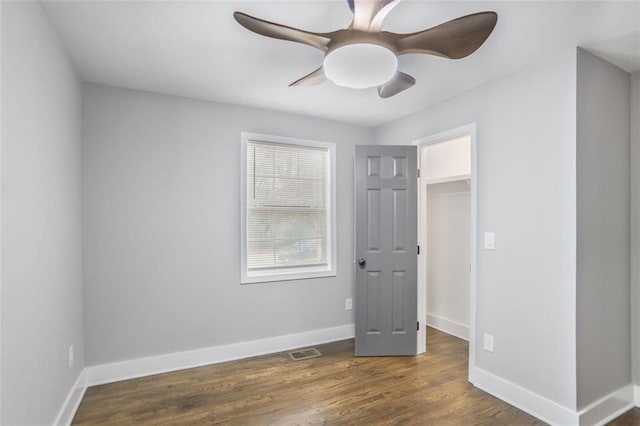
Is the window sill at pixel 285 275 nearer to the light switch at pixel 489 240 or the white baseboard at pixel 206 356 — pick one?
the white baseboard at pixel 206 356

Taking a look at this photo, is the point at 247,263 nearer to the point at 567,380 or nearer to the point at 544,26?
the point at 567,380

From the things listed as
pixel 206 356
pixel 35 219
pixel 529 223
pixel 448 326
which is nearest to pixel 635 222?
pixel 529 223

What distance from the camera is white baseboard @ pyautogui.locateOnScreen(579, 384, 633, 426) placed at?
2.14 metres

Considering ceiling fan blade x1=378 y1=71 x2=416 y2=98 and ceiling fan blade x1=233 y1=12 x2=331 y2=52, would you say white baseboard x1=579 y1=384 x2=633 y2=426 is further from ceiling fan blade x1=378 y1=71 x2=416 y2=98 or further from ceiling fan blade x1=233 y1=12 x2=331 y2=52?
ceiling fan blade x1=233 y1=12 x2=331 y2=52

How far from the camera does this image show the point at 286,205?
361cm

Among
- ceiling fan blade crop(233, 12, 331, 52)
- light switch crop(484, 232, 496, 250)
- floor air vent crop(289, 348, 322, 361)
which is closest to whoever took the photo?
ceiling fan blade crop(233, 12, 331, 52)

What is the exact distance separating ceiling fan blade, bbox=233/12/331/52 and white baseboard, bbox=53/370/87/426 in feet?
8.11

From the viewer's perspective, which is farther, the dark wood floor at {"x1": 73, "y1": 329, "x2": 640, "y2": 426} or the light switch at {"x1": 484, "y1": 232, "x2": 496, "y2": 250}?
the light switch at {"x1": 484, "y1": 232, "x2": 496, "y2": 250}

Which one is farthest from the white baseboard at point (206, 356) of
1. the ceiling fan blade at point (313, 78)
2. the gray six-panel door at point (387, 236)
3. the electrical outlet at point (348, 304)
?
the ceiling fan blade at point (313, 78)

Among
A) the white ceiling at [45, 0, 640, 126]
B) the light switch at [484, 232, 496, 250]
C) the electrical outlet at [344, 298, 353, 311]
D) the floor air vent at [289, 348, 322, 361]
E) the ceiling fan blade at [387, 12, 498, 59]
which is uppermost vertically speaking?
the white ceiling at [45, 0, 640, 126]

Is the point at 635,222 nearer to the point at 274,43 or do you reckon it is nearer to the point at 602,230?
the point at 602,230

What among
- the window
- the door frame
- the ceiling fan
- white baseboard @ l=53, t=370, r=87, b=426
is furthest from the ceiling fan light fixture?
white baseboard @ l=53, t=370, r=87, b=426

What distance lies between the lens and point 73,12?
5.98 ft

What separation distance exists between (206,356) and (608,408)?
3.19 m
